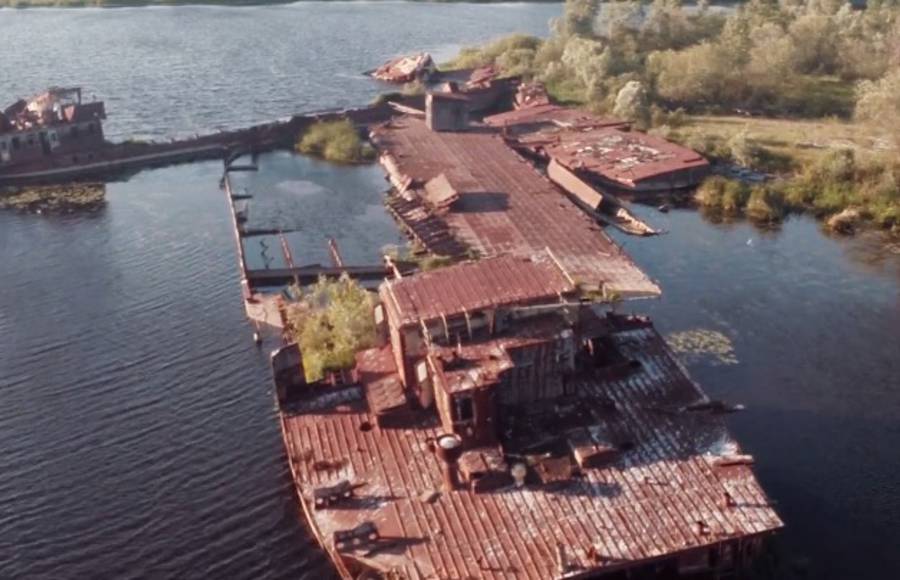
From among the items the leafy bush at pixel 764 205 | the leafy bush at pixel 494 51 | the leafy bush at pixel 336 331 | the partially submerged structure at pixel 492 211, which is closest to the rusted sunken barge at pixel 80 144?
the partially submerged structure at pixel 492 211

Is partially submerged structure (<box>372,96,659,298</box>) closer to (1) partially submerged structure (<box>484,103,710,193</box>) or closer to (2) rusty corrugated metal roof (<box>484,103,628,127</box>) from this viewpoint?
(1) partially submerged structure (<box>484,103,710,193</box>)

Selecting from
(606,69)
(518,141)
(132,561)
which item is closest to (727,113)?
(606,69)

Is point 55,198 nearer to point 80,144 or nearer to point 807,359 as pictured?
point 80,144

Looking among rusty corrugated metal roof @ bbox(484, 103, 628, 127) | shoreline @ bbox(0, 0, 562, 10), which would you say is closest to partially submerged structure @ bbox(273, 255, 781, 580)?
rusty corrugated metal roof @ bbox(484, 103, 628, 127)

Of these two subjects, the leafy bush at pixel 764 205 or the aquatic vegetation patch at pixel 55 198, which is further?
the aquatic vegetation patch at pixel 55 198

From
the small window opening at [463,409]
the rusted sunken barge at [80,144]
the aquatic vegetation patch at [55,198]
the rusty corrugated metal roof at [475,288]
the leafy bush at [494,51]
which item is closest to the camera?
the small window opening at [463,409]

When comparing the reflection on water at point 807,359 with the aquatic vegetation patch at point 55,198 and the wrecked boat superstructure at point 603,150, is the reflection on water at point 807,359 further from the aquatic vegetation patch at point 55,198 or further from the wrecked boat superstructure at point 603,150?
the aquatic vegetation patch at point 55,198

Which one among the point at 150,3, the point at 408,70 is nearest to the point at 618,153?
the point at 408,70
